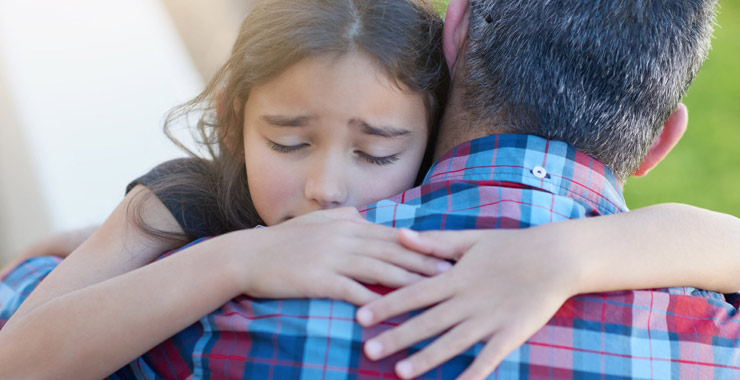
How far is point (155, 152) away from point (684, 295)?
2994 millimetres

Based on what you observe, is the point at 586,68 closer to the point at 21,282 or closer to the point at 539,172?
the point at 539,172

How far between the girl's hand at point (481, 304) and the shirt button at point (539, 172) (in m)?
0.23

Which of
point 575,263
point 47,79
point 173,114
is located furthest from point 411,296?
point 47,79

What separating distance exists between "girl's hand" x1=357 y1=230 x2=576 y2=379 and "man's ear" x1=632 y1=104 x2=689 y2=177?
636mm

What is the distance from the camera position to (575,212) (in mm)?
1537

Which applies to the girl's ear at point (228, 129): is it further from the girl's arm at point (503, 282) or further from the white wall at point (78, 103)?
the white wall at point (78, 103)

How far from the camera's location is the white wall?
147 inches

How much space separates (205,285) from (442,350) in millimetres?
449

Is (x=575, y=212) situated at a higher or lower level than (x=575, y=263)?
higher

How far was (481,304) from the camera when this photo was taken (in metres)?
1.36

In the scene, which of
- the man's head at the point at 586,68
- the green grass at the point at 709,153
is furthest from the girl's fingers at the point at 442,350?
the green grass at the point at 709,153

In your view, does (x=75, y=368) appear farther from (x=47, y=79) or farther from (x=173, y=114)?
(x=47, y=79)

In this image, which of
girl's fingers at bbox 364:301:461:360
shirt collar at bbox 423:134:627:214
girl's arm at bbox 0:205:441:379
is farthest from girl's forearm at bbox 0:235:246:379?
shirt collar at bbox 423:134:627:214

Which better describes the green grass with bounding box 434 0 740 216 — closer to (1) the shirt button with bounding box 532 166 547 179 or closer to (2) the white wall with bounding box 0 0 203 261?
(2) the white wall with bounding box 0 0 203 261
